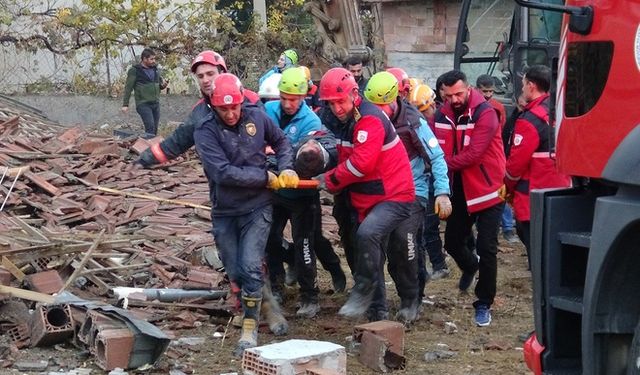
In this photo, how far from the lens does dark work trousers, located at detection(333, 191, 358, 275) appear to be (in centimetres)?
900

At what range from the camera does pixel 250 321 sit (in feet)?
26.8

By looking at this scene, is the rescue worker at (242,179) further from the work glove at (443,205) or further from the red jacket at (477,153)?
the red jacket at (477,153)

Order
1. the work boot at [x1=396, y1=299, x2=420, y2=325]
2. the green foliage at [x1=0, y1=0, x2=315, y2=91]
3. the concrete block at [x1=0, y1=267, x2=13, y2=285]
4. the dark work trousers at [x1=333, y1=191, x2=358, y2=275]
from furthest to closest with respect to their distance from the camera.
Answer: the green foliage at [x1=0, y1=0, x2=315, y2=91] < the work boot at [x1=396, y1=299, x2=420, y2=325] < the dark work trousers at [x1=333, y1=191, x2=358, y2=275] < the concrete block at [x1=0, y1=267, x2=13, y2=285]

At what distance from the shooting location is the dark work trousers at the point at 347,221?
29.5ft

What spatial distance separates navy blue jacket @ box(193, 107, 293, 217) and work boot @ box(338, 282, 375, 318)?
1029 millimetres

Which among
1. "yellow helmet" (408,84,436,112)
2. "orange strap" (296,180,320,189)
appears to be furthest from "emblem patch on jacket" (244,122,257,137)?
"yellow helmet" (408,84,436,112)

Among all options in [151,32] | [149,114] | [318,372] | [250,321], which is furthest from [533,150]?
[151,32]

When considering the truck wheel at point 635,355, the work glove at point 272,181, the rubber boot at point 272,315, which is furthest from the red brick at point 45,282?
the truck wheel at point 635,355

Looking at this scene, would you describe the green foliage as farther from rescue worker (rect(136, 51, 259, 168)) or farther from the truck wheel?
the truck wheel

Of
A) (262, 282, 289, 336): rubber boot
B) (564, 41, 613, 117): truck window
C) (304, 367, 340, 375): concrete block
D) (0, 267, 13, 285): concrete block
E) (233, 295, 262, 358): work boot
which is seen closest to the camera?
(564, 41, 613, 117): truck window

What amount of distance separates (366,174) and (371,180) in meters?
0.10

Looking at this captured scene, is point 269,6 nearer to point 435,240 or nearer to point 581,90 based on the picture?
point 435,240

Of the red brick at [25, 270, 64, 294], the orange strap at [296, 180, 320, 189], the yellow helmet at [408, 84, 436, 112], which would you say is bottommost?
the red brick at [25, 270, 64, 294]

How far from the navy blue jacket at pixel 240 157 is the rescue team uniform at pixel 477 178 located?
1773 mm
